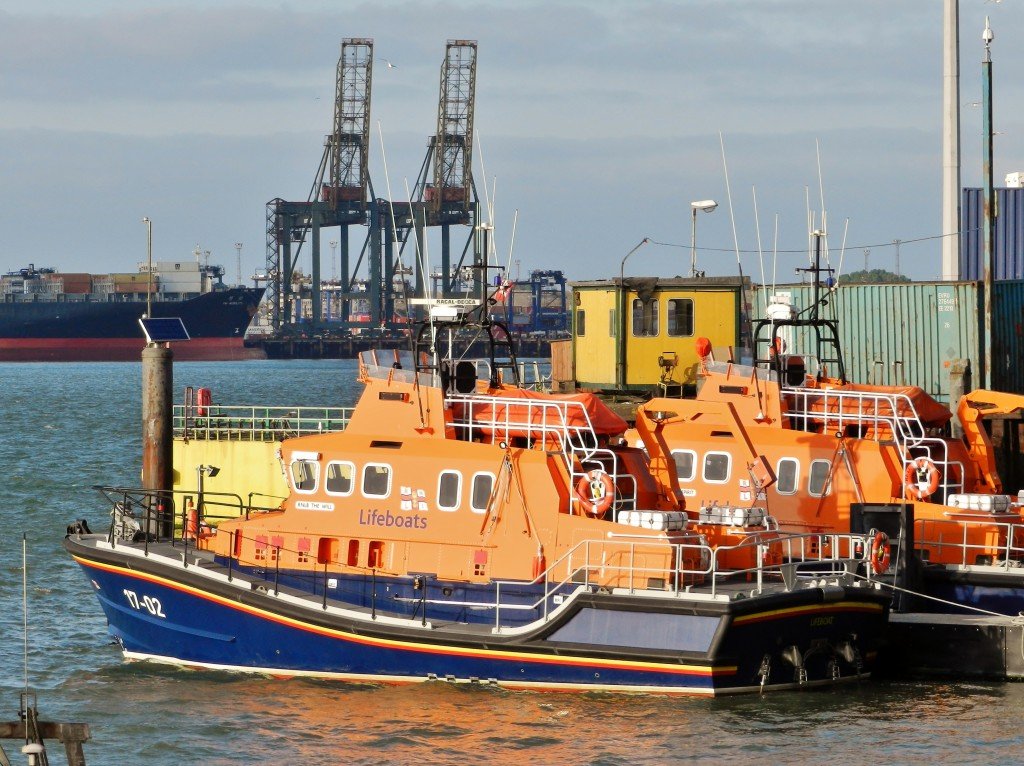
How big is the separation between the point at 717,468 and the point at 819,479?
1.14 metres

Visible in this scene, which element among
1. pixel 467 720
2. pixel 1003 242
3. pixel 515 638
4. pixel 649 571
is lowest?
pixel 467 720

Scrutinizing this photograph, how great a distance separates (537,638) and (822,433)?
5.39 m

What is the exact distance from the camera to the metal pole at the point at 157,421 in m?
19.5

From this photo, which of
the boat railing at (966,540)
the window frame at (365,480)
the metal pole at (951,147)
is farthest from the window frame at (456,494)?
the metal pole at (951,147)

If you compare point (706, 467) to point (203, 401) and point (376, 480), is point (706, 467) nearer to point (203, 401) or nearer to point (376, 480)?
point (376, 480)

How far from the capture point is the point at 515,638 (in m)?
14.8

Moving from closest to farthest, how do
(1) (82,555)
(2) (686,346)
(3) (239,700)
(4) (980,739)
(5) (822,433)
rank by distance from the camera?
1. (4) (980,739)
2. (3) (239,700)
3. (1) (82,555)
4. (5) (822,433)
5. (2) (686,346)

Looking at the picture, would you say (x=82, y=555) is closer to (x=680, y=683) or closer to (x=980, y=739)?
(x=680, y=683)

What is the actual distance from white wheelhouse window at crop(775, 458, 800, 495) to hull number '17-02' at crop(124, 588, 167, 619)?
6852 mm

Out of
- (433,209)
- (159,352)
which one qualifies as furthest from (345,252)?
(159,352)

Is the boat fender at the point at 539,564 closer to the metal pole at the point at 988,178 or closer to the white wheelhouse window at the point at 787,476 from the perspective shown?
the white wheelhouse window at the point at 787,476

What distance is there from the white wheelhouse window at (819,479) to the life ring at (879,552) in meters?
1.82

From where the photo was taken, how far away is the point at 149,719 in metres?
14.8

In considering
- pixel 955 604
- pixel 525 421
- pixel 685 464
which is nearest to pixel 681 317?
pixel 685 464
